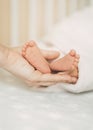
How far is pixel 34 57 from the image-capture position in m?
0.83

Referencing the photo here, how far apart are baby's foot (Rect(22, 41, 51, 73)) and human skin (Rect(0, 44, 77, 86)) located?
0.02 m

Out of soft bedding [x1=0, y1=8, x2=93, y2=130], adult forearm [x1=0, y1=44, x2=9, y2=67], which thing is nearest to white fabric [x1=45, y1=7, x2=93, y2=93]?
soft bedding [x1=0, y1=8, x2=93, y2=130]

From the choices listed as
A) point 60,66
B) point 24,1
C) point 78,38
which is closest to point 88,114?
point 60,66

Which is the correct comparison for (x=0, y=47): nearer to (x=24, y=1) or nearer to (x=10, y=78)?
(x=10, y=78)

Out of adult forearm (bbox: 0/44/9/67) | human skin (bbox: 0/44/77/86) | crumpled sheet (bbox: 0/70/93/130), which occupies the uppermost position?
adult forearm (bbox: 0/44/9/67)

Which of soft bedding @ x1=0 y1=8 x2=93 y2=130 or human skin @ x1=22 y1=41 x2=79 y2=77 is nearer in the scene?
soft bedding @ x1=0 y1=8 x2=93 y2=130

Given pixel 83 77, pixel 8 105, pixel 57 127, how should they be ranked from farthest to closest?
1. pixel 83 77
2. pixel 8 105
3. pixel 57 127

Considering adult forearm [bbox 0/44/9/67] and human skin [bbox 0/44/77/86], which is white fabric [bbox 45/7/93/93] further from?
adult forearm [bbox 0/44/9/67]

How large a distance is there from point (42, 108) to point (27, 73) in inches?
6.2

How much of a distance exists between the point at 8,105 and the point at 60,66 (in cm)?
22

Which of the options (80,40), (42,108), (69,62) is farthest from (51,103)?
(80,40)

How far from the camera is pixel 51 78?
76 cm

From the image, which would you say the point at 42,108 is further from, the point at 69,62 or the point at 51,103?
the point at 69,62

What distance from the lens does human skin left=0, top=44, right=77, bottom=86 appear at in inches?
30.2
